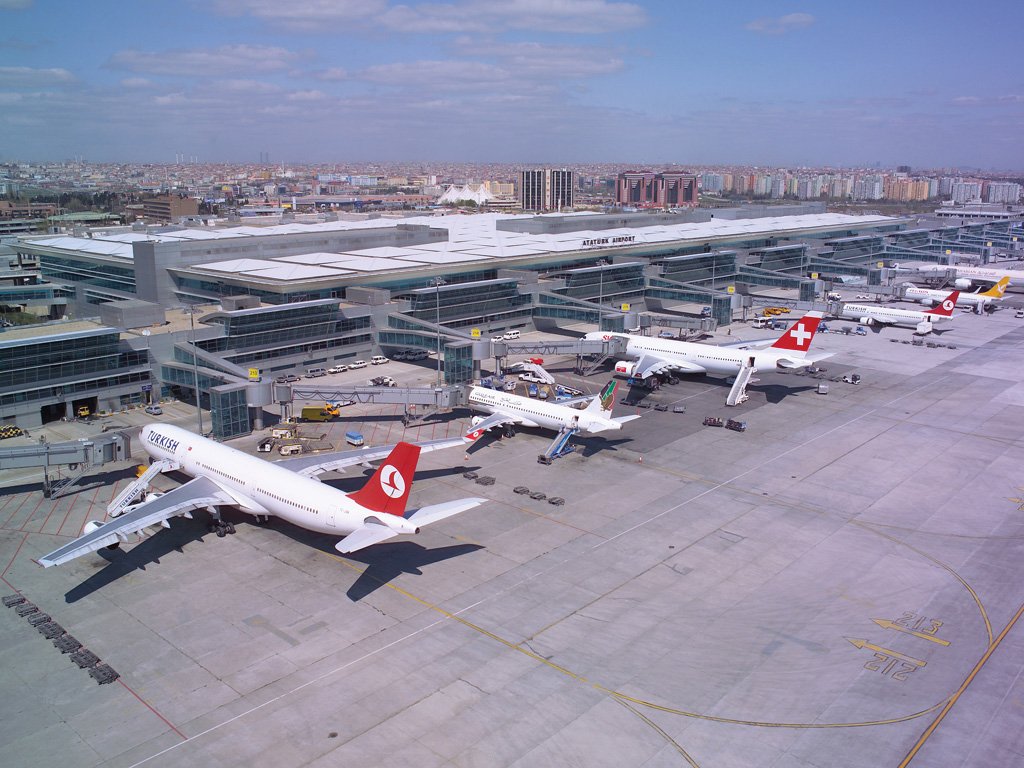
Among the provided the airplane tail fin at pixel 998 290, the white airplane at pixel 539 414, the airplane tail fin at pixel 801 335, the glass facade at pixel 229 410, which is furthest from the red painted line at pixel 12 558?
the airplane tail fin at pixel 998 290

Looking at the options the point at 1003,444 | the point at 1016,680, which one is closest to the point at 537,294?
the point at 1003,444

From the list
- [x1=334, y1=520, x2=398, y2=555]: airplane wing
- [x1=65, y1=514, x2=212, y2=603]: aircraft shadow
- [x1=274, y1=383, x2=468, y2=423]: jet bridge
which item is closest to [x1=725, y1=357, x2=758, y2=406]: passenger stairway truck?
[x1=274, y1=383, x2=468, y2=423]: jet bridge

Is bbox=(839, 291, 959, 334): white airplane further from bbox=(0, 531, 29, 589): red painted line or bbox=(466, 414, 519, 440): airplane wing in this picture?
bbox=(0, 531, 29, 589): red painted line

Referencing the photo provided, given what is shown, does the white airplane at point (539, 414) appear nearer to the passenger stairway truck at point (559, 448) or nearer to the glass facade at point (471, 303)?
the passenger stairway truck at point (559, 448)

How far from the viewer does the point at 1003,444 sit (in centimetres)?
7038

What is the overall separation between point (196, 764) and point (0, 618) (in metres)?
18.5

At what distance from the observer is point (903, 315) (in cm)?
12500

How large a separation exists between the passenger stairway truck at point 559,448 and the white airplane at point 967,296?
11157 cm

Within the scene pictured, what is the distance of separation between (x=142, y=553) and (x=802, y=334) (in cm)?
6716

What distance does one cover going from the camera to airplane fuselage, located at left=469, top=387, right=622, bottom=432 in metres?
65.4

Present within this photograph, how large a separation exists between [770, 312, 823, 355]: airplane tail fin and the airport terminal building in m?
→ 30.4

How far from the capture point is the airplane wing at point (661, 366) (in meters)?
88.6

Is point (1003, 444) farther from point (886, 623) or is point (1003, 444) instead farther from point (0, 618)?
point (0, 618)

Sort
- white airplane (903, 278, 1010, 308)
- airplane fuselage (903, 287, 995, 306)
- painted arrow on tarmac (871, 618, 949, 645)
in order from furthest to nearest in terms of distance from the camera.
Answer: airplane fuselage (903, 287, 995, 306) → white airplane (903, 278, 1010, 308) → painted arrow on tarmac (871, 618, 949, 645)
